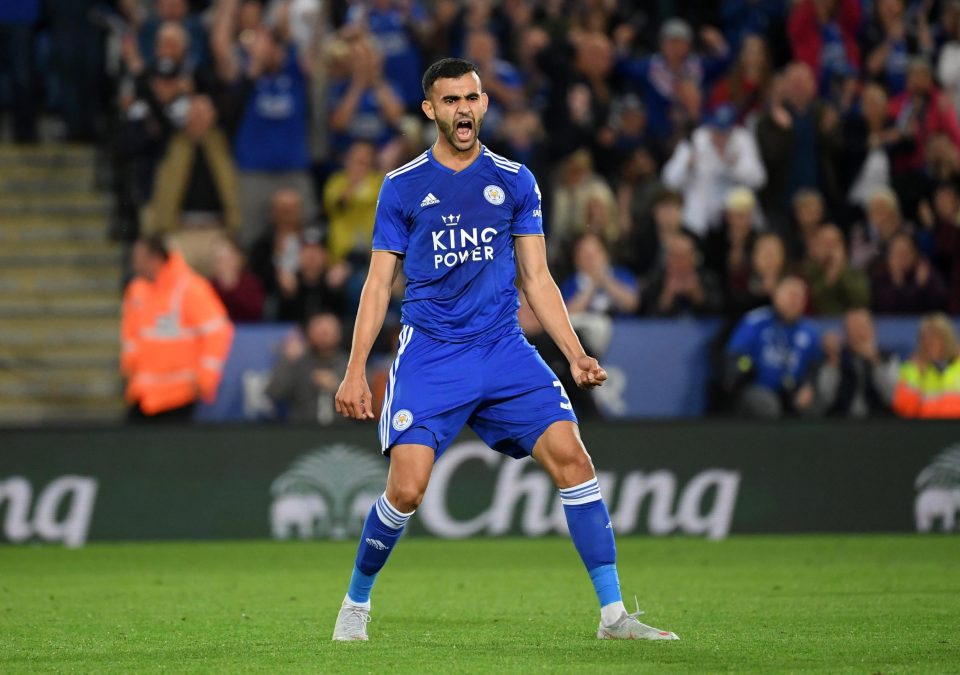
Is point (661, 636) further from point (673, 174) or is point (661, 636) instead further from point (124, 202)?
point (124, 202)

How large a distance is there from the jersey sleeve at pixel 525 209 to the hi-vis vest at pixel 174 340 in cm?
719

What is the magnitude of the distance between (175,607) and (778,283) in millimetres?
7318

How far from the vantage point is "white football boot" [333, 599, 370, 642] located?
7.19 meters

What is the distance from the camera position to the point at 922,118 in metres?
16.3

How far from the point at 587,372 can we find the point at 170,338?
7916 millimetres

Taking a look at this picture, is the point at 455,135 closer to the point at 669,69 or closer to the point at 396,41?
the point at 396,41

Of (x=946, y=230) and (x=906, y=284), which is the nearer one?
(x=906, y=284)

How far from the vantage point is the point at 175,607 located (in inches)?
346

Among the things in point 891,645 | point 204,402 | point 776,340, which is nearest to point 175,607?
point 891,645

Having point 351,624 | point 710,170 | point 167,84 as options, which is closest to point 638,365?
point 710,170

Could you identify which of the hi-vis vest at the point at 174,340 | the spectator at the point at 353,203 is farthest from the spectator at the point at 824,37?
the hi-vis vest at the point at 174,340

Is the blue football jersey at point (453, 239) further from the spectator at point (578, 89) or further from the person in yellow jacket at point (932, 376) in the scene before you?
the spectator at point (578, 89)

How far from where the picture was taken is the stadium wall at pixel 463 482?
1325 cm

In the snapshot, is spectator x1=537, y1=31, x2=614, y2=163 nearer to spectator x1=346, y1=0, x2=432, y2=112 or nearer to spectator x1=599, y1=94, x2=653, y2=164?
spectator x1=599, y1=94, x2=653, y2=164
